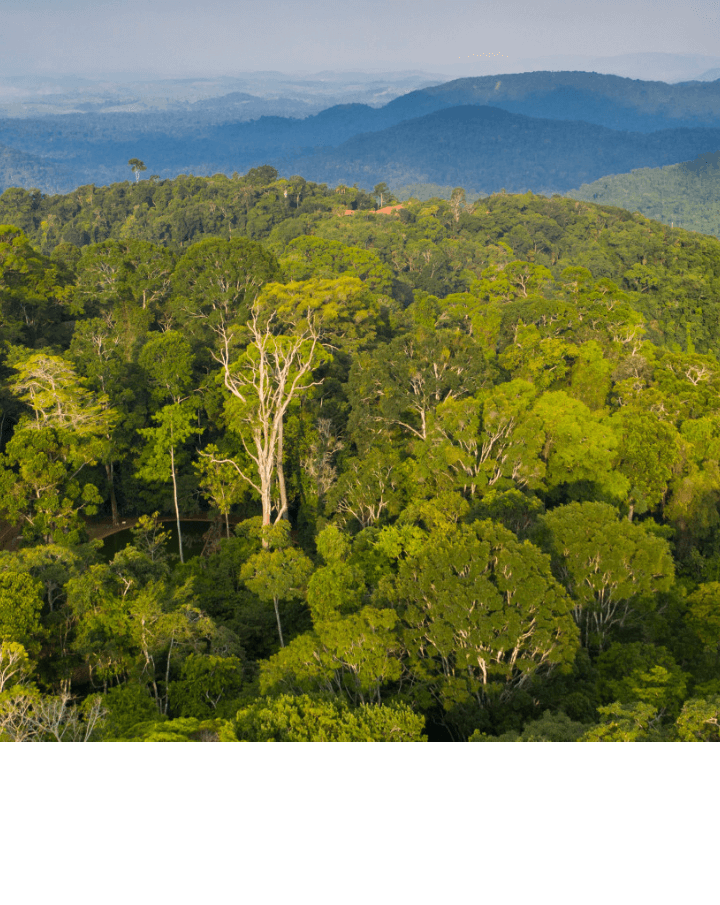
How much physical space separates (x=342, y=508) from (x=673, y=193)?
83.0 meters

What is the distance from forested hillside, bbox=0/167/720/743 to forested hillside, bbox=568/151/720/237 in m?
57.6

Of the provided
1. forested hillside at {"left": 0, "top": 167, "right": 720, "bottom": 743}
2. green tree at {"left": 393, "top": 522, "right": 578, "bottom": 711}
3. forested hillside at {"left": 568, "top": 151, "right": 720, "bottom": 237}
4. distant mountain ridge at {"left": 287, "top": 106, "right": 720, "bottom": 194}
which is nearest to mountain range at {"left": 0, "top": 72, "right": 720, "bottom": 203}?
distant mountain ridge at {"left": 287, "top": 106, "right": 720, "bottom": 194}

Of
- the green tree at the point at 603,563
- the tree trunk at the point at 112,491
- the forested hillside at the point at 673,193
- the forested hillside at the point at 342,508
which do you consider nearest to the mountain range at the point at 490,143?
the forested hillside at the point at 673,193

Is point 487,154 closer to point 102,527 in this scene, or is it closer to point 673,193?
point 673,193

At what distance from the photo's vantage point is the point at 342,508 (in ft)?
39.4

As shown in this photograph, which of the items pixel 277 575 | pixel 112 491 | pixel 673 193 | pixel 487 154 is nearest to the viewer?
pixel 277 575

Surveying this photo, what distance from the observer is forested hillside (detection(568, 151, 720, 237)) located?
73.6 meters

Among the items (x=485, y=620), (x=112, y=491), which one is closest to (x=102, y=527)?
(x=112, y=491)

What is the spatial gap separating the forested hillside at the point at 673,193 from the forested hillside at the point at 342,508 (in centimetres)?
5762

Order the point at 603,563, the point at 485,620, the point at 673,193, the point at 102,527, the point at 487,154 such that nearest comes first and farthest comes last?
the point at 485,620 → the point at 603,563 → the point at 102,527 → the point at 673,193 → the point at 487,154

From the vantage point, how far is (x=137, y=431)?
13.3 m
